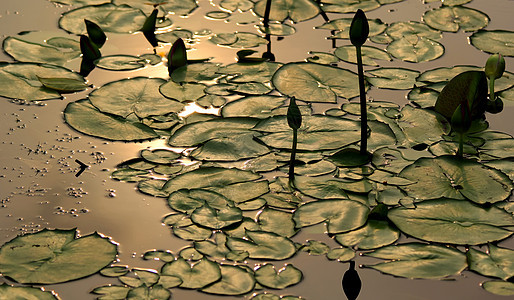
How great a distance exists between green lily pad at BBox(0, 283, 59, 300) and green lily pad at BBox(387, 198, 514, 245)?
3.20ft

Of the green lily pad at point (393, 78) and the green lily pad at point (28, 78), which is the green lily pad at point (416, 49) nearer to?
the green lily pad at point (393, 78)

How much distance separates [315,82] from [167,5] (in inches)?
40.1

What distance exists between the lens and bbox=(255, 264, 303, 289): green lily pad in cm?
215

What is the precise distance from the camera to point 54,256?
2242 mm

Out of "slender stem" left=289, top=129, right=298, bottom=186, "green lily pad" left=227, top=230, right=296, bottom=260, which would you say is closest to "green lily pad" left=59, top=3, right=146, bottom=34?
"slender stem" left=289, top=129, right=298, bottom=186

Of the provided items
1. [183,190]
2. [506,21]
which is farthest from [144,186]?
[506,21]

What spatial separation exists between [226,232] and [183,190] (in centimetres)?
24

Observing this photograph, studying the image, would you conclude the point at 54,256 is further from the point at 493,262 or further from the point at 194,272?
the point at 493,262

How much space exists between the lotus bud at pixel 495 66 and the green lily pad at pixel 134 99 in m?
1.12

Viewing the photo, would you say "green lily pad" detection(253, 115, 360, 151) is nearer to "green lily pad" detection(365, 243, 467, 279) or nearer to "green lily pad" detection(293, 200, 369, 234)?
"green lily pad" detection(293, 200, 369, 234)

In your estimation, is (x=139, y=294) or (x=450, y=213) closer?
(x=139, y=294)

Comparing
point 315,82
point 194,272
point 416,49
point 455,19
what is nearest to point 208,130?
point 315,82

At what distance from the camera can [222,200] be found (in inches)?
97.5

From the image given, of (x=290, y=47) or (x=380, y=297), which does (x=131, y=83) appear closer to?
(x=290, y=47)
